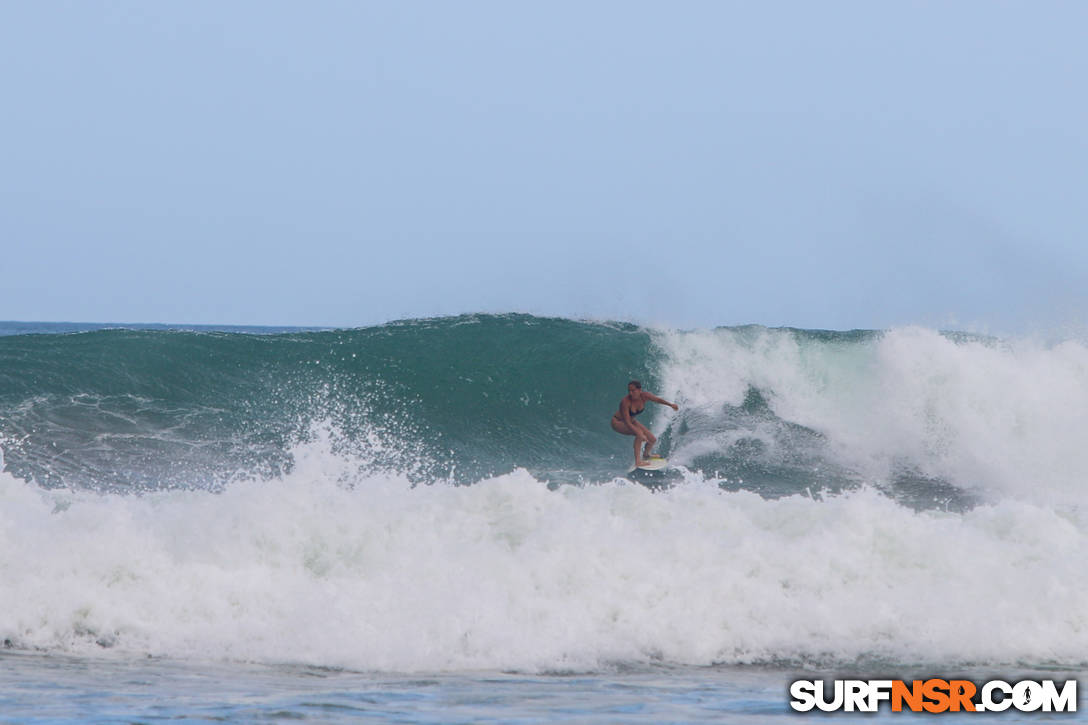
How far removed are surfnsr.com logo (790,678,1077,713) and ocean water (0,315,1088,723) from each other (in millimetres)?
182

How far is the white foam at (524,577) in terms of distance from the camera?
7.08 meters

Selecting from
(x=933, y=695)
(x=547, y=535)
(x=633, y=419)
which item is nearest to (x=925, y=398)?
(x=633, y=419)

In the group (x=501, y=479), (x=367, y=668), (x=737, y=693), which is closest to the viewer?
(x=737, y=693)

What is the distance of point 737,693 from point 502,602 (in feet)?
6.11

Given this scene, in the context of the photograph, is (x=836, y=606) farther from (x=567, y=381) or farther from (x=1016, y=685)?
(x=567, y=381)

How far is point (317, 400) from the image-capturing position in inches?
639

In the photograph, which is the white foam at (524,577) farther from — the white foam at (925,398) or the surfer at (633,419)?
the white foam at (925,398)

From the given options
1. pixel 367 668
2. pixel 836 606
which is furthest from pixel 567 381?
pixel 367 668

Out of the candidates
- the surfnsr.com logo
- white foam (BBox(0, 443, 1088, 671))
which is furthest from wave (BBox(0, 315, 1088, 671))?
the surfnsr.com logo

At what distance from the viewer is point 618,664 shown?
22.4 ft

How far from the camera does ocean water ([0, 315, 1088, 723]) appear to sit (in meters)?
6.26

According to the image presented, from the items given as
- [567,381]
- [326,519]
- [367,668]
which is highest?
[567,381]

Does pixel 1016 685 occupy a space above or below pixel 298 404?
below

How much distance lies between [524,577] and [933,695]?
9.13 ft
